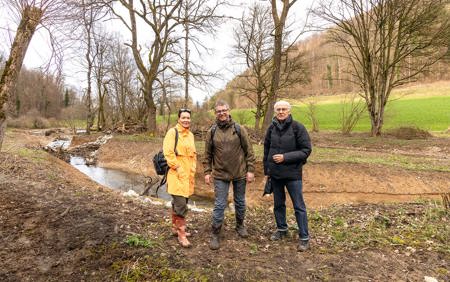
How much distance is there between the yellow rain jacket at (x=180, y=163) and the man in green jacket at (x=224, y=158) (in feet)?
0.92

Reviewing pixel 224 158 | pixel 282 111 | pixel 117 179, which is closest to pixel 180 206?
pixel 224 158

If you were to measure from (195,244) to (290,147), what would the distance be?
193 cm

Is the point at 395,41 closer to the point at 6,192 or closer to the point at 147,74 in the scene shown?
the point at 147,74

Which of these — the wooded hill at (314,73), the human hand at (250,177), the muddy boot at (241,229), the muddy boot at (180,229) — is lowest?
the muddy boot at (241,229)

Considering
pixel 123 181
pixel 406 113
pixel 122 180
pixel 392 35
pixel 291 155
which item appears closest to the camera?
pixel 291 155

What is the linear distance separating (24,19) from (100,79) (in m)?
28.2

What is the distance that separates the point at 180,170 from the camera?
472 centimetres

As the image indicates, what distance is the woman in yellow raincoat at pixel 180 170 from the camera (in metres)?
4.70

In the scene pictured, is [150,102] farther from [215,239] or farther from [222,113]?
[215,239]

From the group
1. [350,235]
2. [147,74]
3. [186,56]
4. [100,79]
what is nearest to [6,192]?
[350,235]

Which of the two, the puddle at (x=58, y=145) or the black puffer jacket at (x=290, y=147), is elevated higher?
the black puffer jacket at (x=290, y=147)

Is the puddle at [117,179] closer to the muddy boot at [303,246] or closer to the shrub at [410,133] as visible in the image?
the muddy boot at [303,246]

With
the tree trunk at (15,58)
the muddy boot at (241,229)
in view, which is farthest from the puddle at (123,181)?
the tree trunk at (15,58)

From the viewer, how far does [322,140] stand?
853 inches
